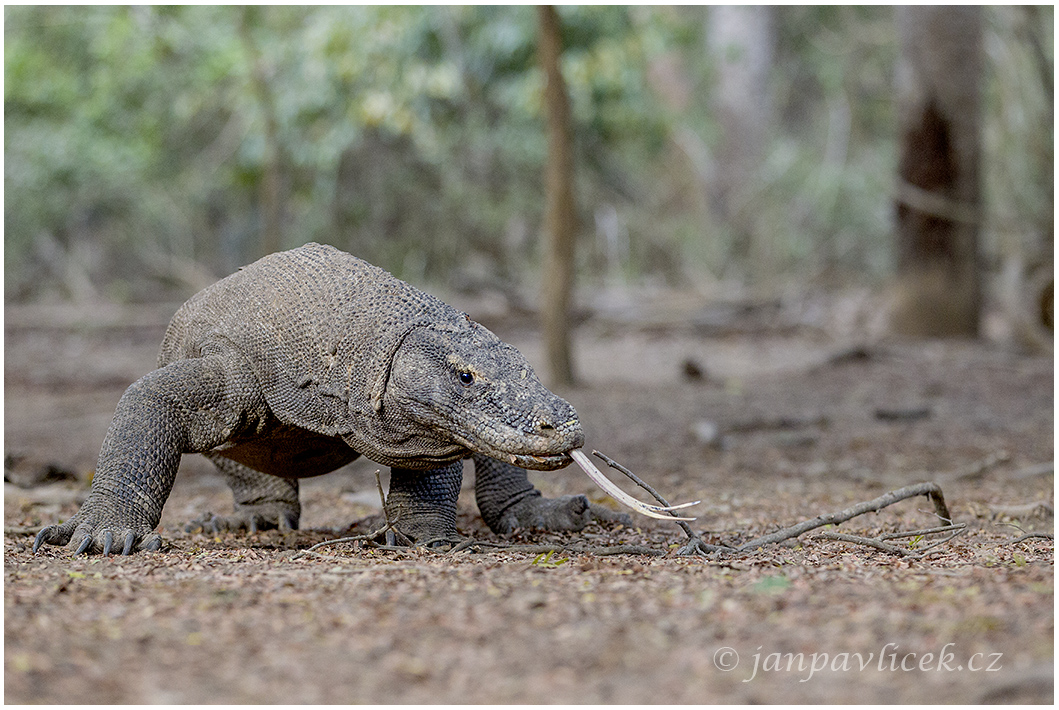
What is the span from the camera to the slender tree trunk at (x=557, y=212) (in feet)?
24.2

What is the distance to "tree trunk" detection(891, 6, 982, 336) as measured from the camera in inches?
377

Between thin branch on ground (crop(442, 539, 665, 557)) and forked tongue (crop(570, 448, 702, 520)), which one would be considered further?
thin branch on ground (crop(442, 539, 665, 557))

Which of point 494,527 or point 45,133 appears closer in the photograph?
point 494,527

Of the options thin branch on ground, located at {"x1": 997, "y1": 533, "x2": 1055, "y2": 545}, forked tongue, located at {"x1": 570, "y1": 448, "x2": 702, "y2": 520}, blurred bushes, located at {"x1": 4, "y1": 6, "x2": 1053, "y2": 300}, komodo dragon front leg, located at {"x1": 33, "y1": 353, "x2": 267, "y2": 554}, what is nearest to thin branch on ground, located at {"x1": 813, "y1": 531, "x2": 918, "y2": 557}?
thin branch on ground, located at {"x1": 997, "y1": 533, "x2": 1055, "y2": 545}

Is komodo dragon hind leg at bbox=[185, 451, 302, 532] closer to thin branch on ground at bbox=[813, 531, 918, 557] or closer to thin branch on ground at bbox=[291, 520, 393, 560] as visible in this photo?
thin branch on ground at bbox=[291, 520, 393, 560]

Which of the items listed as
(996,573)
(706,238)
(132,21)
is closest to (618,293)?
(706,238)

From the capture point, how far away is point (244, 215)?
A: 16.8 meters

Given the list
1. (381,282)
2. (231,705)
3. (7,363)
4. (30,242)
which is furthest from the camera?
(30,242)

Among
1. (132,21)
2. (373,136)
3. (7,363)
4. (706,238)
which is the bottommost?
(7,363)

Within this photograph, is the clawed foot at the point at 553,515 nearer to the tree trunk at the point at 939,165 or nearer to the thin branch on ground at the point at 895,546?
the thin branch on ground at the point at 895,546

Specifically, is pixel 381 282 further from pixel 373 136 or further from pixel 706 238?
pixel 706 238

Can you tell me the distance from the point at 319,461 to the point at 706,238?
37.7ft

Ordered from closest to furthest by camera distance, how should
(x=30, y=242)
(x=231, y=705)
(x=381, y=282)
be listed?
(x=231, y=705) < (x=381, y=282) < (x=30, y=242)

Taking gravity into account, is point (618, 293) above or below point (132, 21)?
below
